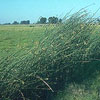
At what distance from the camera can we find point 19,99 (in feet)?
19.9

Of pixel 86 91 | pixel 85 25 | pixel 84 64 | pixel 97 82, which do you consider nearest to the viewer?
pixel 86 91

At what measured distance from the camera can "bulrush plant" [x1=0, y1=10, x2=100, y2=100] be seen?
5879 millimetres

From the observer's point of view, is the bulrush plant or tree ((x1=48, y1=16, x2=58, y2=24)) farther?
tree ((x1=48, y1=16, x2=58, y2=24))

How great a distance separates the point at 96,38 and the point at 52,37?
243 centimetres

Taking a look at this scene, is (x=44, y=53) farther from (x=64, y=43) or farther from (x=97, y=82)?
(x=97, y=82)

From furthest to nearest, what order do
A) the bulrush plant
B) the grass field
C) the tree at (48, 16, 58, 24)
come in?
the tree at (48, 16, 58, 24) < the grass field < the bulrush plant

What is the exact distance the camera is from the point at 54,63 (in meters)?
7.23

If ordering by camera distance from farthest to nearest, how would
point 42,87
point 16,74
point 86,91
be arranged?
point 86,91 < point 42,87 < point 16,74

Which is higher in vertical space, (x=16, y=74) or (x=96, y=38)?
(x=96, y=38)

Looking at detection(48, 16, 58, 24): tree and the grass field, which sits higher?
detection(48, 16, 58, 24): tree

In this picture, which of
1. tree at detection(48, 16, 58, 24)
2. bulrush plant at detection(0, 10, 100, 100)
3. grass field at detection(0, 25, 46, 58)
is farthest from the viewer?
tree at detection(48, 16, 58, 24)

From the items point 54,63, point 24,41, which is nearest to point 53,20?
point 54,63

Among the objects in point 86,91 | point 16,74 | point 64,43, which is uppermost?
point 64,43

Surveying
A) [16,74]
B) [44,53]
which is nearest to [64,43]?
[44,53]
